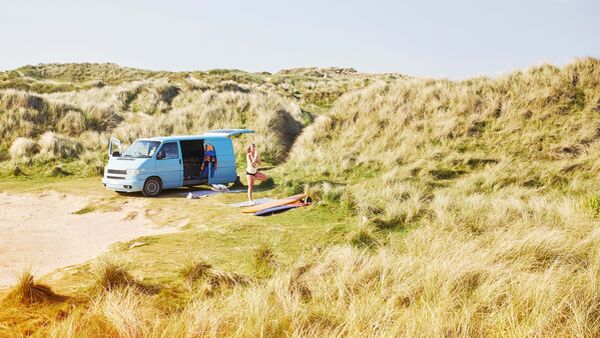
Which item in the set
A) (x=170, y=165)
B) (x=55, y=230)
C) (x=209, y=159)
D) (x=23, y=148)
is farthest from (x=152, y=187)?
(x=23, y=148)

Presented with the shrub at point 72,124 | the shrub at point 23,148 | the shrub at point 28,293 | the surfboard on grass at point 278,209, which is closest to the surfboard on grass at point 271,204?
the surfboard on grass at point 278,209

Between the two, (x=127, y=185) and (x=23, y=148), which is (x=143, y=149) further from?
(x=23, y=148)

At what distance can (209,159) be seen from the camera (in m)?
14.4

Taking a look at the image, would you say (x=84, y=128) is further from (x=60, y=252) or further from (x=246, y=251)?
(x=246, y=251)

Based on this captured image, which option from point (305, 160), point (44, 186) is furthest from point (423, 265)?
point (44, 186)

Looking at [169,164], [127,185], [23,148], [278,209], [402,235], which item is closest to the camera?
[402,235]

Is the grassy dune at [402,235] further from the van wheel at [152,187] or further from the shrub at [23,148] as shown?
the van wheel at [152,187]

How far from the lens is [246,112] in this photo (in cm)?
2470

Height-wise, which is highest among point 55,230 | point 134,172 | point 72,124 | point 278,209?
point 72,124

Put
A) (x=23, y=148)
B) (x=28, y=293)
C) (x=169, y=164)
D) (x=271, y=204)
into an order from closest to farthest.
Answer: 1. (x=28, y=293)
2. (x=271, y=204)
3. (x=169, y=164)
4. (x=23, y=148)

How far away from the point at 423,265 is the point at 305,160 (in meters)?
11.7

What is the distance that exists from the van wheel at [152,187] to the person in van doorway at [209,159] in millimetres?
1627

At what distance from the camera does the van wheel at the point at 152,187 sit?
13096 millimetres

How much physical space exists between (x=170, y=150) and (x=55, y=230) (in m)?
5.05
